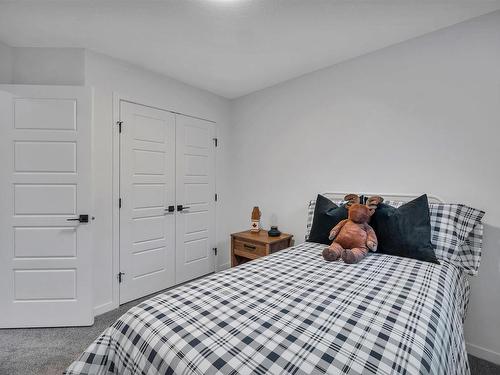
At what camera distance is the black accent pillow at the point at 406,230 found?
1.73 m

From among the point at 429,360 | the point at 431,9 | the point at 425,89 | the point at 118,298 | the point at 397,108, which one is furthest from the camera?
the point at 118,298

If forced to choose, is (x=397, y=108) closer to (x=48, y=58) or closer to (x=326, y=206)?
(x=326, y=206)

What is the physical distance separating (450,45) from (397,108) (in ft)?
1.78

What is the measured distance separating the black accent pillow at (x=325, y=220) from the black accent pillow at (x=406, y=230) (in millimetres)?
260

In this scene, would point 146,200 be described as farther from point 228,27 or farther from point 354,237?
point 354,237

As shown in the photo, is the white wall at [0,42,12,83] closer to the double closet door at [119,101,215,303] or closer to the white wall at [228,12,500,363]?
the double closet door at [119,101,215,303]

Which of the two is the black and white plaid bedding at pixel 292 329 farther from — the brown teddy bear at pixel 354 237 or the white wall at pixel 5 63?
the white wall at pixel 5 63

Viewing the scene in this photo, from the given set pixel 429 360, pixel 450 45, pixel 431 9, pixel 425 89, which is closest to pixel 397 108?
pixel 425 89

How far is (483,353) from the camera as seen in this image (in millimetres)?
1862

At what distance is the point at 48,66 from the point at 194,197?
1.86 metres

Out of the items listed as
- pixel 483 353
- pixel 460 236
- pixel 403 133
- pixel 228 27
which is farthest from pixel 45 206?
pixel 483 353

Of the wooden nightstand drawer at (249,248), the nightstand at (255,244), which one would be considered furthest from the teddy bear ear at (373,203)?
the wooden nightstand drawer at (249,248)

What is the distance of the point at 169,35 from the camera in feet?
6.85

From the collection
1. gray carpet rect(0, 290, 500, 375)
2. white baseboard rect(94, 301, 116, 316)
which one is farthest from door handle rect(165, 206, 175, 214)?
gray carpet rect(0, 290, 500, 375)
